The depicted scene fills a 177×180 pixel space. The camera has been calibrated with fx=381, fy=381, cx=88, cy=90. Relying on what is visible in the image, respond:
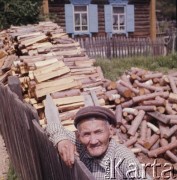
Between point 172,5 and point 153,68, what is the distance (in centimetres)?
2982

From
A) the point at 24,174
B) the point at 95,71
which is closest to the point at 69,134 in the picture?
the point at 24,174

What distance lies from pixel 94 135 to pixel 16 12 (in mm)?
15255

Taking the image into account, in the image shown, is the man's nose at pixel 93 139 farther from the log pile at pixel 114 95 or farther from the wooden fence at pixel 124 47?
the wooden fence at pixel 124 47

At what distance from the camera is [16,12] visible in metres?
17.0

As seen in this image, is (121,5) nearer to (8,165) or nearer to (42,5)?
(42,5)

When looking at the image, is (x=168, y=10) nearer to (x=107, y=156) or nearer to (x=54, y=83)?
(x=54, y=83)

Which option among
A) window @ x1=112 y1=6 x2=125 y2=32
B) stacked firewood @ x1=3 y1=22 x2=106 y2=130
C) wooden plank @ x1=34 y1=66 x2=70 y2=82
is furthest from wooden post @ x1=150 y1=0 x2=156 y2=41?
wooden plank @ x1=34 y1=66 x2=70 y2=82

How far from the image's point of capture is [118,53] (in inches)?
690

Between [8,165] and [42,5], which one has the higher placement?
[42,5]

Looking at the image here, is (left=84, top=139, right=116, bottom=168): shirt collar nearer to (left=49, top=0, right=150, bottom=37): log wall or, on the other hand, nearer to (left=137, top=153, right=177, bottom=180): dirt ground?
(left=137, top=153, right=177, bottom=180): dirt ground

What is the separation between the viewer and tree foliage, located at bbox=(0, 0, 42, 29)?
55.6 feet

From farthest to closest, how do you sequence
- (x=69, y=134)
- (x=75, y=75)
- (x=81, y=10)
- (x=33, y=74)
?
(x=81, y=10) < (x=75, y=75) < (x=33, y=74) < (x=69, y=134)

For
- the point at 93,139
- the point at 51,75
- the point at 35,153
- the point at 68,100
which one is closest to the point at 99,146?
the point at 93,139

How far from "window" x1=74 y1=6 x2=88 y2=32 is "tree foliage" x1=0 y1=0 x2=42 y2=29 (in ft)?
10.1
